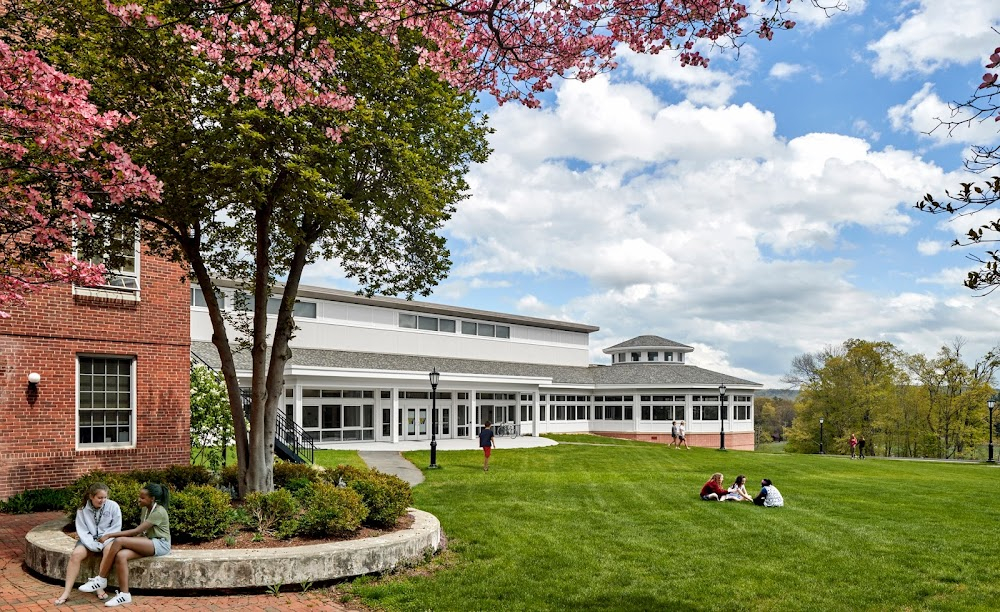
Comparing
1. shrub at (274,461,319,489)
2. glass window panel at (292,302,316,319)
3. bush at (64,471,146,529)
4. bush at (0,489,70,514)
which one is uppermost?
glass window panel at (292,302,316,319)

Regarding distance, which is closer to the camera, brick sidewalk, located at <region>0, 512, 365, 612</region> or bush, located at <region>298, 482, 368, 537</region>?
brick sidewalk, located at <region>0, 512, 365, 612</region>

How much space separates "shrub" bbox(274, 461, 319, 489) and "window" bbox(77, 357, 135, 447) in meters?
4.57

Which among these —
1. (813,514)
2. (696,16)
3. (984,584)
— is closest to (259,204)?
(696,16)

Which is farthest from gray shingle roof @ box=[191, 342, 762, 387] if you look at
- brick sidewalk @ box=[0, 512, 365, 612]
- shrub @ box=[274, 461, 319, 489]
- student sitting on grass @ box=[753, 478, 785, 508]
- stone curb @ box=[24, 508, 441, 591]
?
brick sidewalk @ box=[0, 512, 365, 612]

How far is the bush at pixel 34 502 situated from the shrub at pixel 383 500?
21.6ft

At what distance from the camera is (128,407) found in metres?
16.5

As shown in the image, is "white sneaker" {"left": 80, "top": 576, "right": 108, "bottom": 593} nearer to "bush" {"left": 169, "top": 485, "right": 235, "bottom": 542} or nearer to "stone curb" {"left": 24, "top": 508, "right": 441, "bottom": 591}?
"stone curb" {"left": 24, "top": 508, "right": 441, "bottom": 591}

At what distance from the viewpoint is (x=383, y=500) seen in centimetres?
1086

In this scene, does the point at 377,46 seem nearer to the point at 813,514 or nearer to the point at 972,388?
the point at 813,514

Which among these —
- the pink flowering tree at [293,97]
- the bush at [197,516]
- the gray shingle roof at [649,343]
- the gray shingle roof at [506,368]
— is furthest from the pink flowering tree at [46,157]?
the gray shingle roof at [649,343]

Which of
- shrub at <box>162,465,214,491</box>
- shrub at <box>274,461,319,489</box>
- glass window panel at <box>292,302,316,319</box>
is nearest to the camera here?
shrub at <box>162,465,214,491</box>

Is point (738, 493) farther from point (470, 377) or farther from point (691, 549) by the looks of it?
point (470, 377)

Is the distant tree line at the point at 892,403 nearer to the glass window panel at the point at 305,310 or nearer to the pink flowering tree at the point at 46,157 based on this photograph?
the glass window panel at the point at 305,310

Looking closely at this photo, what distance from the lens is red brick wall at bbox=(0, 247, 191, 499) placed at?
→ 1479cm
